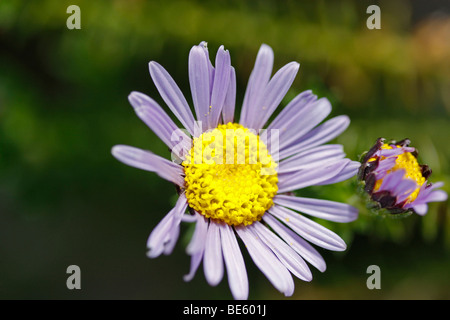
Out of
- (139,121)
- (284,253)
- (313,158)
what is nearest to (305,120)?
(313,158)

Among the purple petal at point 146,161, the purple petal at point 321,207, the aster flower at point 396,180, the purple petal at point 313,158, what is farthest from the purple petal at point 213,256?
the aster flower at point 396,180

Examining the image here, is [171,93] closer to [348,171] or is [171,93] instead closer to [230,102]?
[230,102]

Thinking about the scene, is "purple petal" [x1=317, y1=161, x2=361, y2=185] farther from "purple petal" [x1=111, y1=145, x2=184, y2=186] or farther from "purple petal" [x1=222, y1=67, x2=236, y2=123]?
"purple petal" [x1=111, y1=145, x2=184, y2=186]

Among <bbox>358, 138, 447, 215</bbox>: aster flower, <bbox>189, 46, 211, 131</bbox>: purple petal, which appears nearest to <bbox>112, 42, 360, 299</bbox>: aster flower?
<bbox>189, 46, 211, 131</bbox>: purple petal

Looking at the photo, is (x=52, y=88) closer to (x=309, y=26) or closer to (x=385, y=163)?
(x=309, y=26)

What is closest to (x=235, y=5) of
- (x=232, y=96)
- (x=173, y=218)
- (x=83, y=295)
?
(x=232, y=96)
